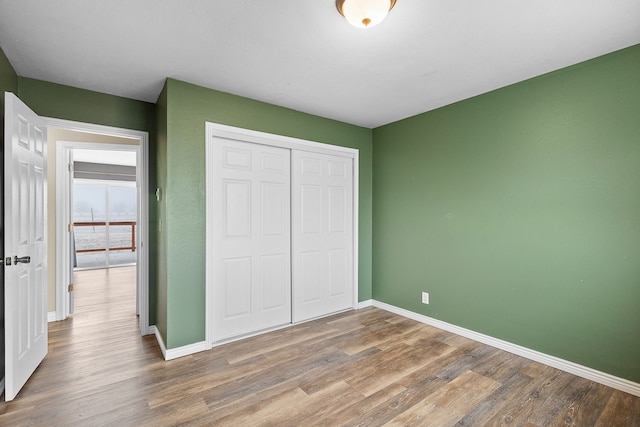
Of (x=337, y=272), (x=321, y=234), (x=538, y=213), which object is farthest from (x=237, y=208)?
(x=538, y=213)

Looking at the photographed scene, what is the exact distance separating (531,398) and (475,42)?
249 cm

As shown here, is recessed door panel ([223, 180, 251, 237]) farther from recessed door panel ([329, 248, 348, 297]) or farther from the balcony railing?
the balcony railing

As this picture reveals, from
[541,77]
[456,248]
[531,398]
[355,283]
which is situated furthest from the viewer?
[355,283]

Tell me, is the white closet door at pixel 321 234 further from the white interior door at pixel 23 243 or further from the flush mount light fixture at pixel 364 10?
the white interior door at pixel 23 243

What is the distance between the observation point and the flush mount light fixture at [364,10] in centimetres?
160

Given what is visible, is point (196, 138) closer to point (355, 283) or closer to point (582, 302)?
point (355, 283)

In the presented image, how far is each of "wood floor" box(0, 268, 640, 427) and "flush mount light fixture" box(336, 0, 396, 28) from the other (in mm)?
2345

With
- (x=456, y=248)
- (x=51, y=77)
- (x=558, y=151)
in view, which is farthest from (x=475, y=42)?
(x=51, y=77)

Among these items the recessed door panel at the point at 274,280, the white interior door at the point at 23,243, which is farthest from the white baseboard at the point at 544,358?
the white interior door at the point at 23,243

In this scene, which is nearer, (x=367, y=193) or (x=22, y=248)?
(x=22, y=248)

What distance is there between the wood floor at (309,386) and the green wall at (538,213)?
0.38m

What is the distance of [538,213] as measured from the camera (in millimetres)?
2631

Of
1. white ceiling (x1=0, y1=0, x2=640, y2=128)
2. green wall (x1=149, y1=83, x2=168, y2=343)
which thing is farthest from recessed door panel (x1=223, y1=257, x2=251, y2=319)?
white ceiling (x1=0, y1=0, x2=640, y2=128)

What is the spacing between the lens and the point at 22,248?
2133 millimetres
